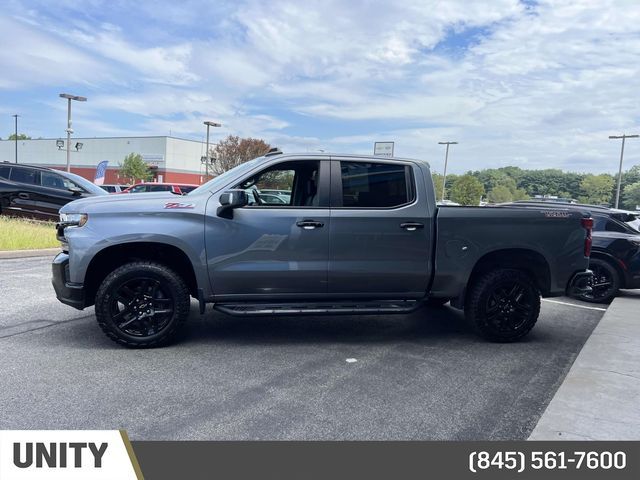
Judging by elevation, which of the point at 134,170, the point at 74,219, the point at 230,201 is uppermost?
the point at 134,170

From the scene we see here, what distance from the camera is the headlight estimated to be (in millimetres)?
4801

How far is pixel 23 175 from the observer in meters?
14.0

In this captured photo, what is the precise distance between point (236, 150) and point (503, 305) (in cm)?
5069

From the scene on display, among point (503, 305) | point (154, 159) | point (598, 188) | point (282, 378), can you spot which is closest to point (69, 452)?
point (282, 378)

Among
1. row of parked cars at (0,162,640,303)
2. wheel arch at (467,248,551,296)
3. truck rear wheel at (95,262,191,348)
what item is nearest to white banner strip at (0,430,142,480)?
truck rear wheel at (95,262,191,348)

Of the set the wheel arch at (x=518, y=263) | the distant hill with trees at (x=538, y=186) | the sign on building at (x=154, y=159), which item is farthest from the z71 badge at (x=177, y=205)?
the sign on building at (x=154, y=159)

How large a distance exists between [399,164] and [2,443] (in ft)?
13.6

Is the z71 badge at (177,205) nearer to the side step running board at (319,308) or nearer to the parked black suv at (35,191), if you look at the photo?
the side step running board at (319,308)

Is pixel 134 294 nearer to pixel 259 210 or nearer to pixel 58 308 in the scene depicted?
pixel 259 210

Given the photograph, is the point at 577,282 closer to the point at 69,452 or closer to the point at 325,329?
the point at 325,329

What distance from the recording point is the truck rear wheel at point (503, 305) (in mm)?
5465

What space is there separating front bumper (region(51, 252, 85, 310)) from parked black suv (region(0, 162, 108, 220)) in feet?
31.9

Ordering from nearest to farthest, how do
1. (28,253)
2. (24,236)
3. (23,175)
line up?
1. (28,253)
2. (24,236)
3. (23,175)

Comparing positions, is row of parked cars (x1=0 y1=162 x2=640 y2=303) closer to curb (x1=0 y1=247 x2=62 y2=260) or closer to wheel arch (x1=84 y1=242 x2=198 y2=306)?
wheel arch (x1=84 y1=242 x2=198 y2=306)
